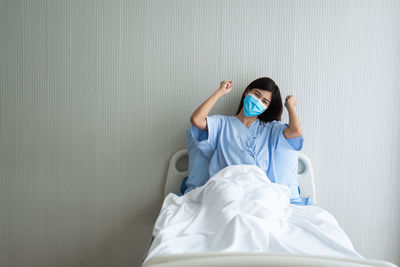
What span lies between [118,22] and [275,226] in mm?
1383

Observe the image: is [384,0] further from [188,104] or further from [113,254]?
[113,254]

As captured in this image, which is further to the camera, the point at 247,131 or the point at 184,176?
the point at 184,176

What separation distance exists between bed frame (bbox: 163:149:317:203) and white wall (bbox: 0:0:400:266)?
6 cm

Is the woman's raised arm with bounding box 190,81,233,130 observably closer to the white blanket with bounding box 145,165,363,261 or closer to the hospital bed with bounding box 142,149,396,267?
the white blanket with bounding box 145,165,363,261

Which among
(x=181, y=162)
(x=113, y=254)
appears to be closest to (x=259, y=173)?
(x=181, y=162)

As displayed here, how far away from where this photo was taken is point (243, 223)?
854 mm

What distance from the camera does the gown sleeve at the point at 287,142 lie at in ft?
4.47

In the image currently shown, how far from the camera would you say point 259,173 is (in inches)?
49.8

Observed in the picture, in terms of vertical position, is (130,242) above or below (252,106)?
below

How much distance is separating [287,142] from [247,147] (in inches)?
8.0

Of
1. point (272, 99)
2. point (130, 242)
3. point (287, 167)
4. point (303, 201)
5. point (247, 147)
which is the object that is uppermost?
point (272, 99)

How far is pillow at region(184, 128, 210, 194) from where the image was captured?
57.3 inches

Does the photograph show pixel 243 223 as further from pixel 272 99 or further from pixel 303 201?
pixel 272 99

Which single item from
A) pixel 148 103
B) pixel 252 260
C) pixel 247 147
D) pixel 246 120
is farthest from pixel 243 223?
pixel 148 103
